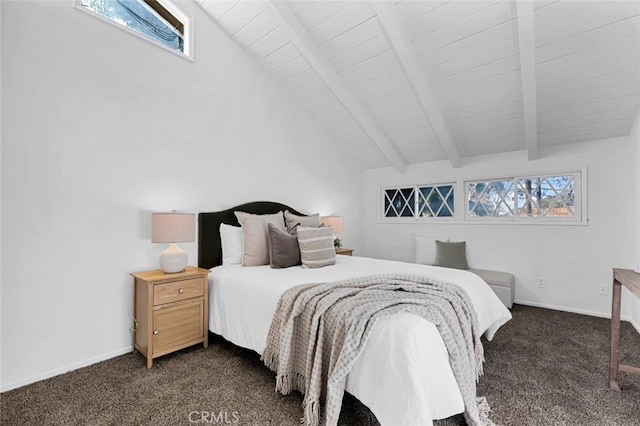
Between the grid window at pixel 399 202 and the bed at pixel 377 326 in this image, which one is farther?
the grid window at pixel 399 202

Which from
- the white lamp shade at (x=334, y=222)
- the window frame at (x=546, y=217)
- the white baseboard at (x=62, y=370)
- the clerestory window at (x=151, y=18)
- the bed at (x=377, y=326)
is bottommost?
the white baseboard at (x=62, y=370)

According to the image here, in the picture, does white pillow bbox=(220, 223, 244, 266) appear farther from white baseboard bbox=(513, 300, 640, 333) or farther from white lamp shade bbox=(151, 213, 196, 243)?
white baseboard bbox=(513, 300, 640, 333)

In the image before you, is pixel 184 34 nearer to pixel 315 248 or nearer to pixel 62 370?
pixel 315 248

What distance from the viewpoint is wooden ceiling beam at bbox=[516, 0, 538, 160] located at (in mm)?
2191

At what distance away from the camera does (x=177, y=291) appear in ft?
7.71

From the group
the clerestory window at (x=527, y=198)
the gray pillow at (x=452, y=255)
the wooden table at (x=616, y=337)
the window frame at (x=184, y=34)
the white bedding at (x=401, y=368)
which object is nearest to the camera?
the white bedding at (x=401, y=368)

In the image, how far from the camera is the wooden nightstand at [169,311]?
2.23 meters

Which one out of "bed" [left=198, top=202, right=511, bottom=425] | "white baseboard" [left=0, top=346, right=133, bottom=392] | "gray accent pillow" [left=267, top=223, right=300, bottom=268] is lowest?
"white baseboard" [left=0, top=346, right=133, bottom=392]

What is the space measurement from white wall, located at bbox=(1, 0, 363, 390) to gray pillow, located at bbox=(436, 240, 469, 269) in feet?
9.16

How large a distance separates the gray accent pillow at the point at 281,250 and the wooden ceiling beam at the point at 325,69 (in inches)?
67.1

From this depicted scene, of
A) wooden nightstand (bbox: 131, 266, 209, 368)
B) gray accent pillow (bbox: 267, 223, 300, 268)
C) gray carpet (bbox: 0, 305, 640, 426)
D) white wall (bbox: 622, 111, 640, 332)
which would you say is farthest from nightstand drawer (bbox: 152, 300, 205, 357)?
white wall (bbox: 622, 111, 640, 332)

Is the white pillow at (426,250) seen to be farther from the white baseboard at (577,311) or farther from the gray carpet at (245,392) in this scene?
the gray carpet at (245,392)

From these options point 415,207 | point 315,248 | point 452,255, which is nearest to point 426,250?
point 452,255

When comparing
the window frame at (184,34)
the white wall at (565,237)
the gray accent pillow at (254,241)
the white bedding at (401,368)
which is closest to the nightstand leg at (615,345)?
the white bedding at (401,368)
